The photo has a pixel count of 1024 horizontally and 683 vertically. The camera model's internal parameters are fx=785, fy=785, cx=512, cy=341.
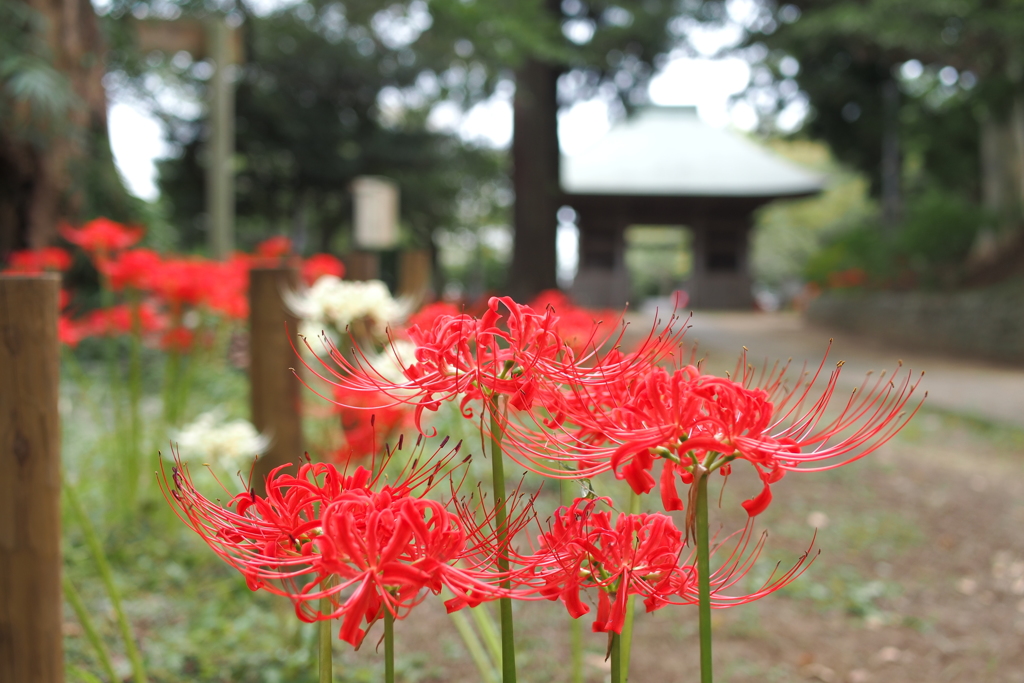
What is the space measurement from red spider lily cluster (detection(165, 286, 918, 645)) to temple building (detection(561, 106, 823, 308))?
54.0 ft

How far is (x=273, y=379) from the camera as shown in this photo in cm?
232

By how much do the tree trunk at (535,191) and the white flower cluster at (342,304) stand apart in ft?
23.8

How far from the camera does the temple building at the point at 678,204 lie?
17141mm

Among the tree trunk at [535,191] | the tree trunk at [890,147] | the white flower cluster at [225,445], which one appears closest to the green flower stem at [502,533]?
the white flower cluster at [225,445]

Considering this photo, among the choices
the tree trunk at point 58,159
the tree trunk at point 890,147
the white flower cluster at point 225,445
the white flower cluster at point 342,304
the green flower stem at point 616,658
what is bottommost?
the white flower cluster at point 225,445

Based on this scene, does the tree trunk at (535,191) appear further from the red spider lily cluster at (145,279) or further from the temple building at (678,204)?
the temple building at (678,204)

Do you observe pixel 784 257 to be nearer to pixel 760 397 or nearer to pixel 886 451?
pixel 886 451

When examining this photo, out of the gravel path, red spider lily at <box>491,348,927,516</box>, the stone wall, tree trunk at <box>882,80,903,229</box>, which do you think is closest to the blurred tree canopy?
tree trunk at <box>882,80,903,229</box>

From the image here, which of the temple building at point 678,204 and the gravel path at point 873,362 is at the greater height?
the temple building at point 678,204

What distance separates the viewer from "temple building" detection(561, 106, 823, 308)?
1714 centimetres

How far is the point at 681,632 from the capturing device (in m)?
2.68

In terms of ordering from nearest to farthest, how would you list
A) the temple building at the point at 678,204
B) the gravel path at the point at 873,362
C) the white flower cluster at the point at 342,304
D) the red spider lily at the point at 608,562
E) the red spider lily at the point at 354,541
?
the red spider lily at the point at 354,541, the red spider lily at the point at 608,562, the white flower cluster at the point at 342,304, the gravel path at the point at 873,362, the temple building at the point at 678,204

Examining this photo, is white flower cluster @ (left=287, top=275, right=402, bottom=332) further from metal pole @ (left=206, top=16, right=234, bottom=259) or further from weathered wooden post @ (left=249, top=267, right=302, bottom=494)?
metal pole @ (left=206, top=16, right=234, bottom=259)

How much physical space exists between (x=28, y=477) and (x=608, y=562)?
1.02m
